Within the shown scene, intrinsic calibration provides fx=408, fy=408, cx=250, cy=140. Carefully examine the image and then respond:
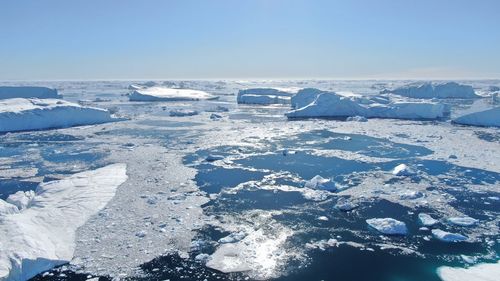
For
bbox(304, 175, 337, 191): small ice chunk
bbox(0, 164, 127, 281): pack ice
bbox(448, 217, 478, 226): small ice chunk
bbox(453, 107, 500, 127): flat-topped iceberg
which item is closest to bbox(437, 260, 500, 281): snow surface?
bbox(448, 217, 478, 226): small ice chunk

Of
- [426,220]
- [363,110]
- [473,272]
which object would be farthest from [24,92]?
[473,272]

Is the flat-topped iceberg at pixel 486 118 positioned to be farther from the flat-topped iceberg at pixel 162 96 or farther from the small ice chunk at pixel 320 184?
the flat-topped iceberg at pixel 162 96

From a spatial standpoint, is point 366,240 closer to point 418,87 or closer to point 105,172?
point 105,172

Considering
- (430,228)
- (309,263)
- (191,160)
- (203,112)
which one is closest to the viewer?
(309,263)

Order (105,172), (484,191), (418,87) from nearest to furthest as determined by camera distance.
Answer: (484,191) → (105,172) → (418,87)

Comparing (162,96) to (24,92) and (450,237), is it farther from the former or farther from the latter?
(450,237)

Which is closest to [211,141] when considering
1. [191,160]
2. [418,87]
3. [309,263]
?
[191,160]

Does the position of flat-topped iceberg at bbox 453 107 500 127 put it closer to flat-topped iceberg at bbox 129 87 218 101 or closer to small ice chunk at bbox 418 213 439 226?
small ice chunk at bbox 418 213 439 226

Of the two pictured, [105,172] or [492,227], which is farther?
[105,172]
